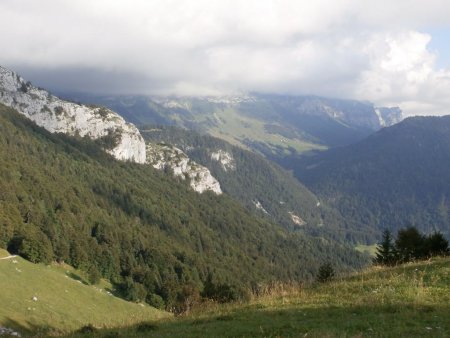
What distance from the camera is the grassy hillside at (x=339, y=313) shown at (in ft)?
45.0

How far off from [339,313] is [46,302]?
269 ft

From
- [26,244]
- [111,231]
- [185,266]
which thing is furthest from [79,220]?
[26,244]

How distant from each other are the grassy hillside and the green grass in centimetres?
5044

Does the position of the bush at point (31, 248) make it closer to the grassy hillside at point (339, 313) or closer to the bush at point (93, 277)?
the bush at point (93, 277)

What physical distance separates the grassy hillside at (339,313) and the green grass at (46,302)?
50435 millimetres

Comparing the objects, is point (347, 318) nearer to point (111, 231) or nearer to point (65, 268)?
point (65, 268)

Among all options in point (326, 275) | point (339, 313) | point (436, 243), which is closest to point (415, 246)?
point (436, 243)

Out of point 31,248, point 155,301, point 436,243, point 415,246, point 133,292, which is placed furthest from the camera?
point 155,301

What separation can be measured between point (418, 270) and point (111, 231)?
Answer: 186698mm

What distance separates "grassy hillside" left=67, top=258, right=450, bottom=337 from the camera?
13.7 meters

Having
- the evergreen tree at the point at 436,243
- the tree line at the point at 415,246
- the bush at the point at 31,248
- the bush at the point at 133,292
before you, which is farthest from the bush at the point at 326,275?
the bush at the point at 133,292

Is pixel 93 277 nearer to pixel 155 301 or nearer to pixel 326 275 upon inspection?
pixel 155 301

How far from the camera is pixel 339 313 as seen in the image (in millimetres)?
16078

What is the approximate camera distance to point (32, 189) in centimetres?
19638
